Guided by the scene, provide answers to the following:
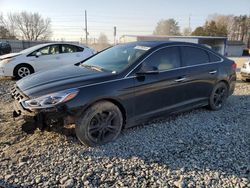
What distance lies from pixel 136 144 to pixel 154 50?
1608 mm

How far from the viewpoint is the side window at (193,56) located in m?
4.47

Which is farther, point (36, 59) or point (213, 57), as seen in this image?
point (36, 59)

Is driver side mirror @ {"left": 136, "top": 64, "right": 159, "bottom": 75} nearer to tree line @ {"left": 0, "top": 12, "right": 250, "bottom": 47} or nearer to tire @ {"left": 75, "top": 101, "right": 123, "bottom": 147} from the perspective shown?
tire @ {"left": 75, "top": 101, "right": 123, "bottom": 147}

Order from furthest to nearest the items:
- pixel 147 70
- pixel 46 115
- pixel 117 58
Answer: pixel 117 58, pixel 147 70, pixel 46 115

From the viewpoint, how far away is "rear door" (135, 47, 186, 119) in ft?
12.3

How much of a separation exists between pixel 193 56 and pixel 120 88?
195cm

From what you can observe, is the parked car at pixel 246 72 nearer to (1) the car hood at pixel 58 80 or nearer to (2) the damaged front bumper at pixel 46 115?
(1) the car hood at pixel 58 80

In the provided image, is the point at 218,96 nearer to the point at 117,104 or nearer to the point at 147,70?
the point at 147,70

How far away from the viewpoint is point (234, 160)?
3.16 meters

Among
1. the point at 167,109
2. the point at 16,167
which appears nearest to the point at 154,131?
the point at 167,109

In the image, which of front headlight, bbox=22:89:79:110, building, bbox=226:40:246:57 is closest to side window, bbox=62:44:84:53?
front headlight, bbox=22:89:79:110

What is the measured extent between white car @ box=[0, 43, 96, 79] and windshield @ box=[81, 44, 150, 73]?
3.56m

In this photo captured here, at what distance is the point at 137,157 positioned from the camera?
3182 millimetres

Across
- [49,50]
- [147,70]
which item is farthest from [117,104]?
[49,50]
